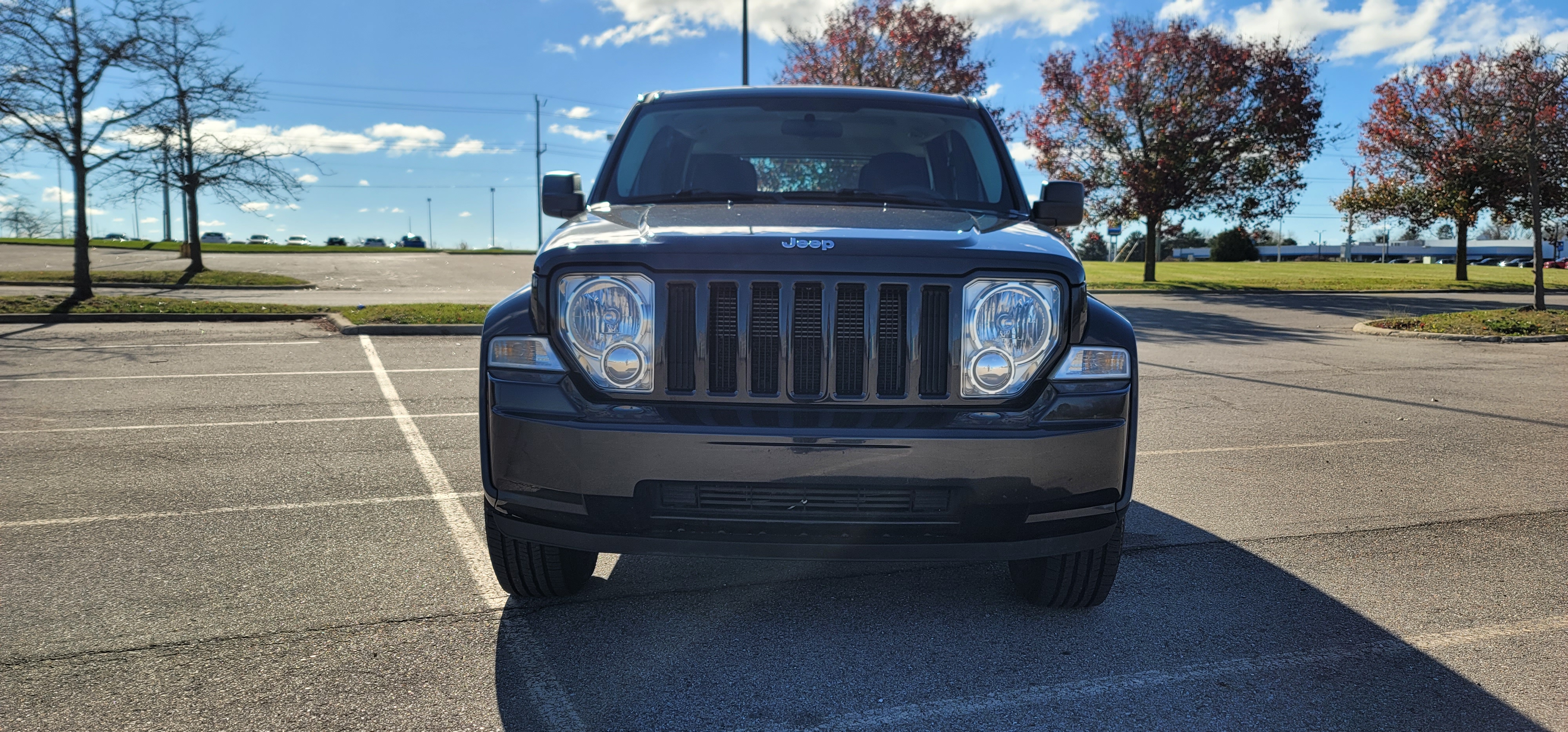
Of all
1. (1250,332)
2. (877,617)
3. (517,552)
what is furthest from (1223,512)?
(1250,332)

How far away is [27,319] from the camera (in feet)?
48.3

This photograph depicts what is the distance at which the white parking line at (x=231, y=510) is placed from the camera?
4.60 m

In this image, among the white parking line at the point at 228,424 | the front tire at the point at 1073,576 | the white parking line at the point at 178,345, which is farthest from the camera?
the white parking line at the point at 178,345

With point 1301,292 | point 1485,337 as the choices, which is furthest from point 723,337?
point 1301,292

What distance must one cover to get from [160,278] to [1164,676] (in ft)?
91.2

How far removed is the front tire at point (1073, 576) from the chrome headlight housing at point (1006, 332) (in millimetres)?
646

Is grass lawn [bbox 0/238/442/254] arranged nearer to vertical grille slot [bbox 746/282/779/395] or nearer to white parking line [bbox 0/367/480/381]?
white parking line [bbox 0/367/480/381]

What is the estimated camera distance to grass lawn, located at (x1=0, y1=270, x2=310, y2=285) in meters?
25.0

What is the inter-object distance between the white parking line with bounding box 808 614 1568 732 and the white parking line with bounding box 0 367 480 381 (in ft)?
22.2

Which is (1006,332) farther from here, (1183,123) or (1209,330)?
(1183,123)

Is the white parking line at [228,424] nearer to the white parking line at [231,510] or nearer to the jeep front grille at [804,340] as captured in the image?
the white parking line at [231,510]

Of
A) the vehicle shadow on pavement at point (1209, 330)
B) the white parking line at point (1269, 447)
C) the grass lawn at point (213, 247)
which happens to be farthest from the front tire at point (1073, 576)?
the grass lawn at point (213, 247)

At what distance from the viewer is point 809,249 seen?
9.81ft

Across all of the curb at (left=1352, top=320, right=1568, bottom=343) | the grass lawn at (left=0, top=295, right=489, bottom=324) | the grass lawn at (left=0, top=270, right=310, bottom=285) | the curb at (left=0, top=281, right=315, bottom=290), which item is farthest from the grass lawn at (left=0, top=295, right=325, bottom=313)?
the curb at (left=1352, top=320, right=1568, bottom=343)
